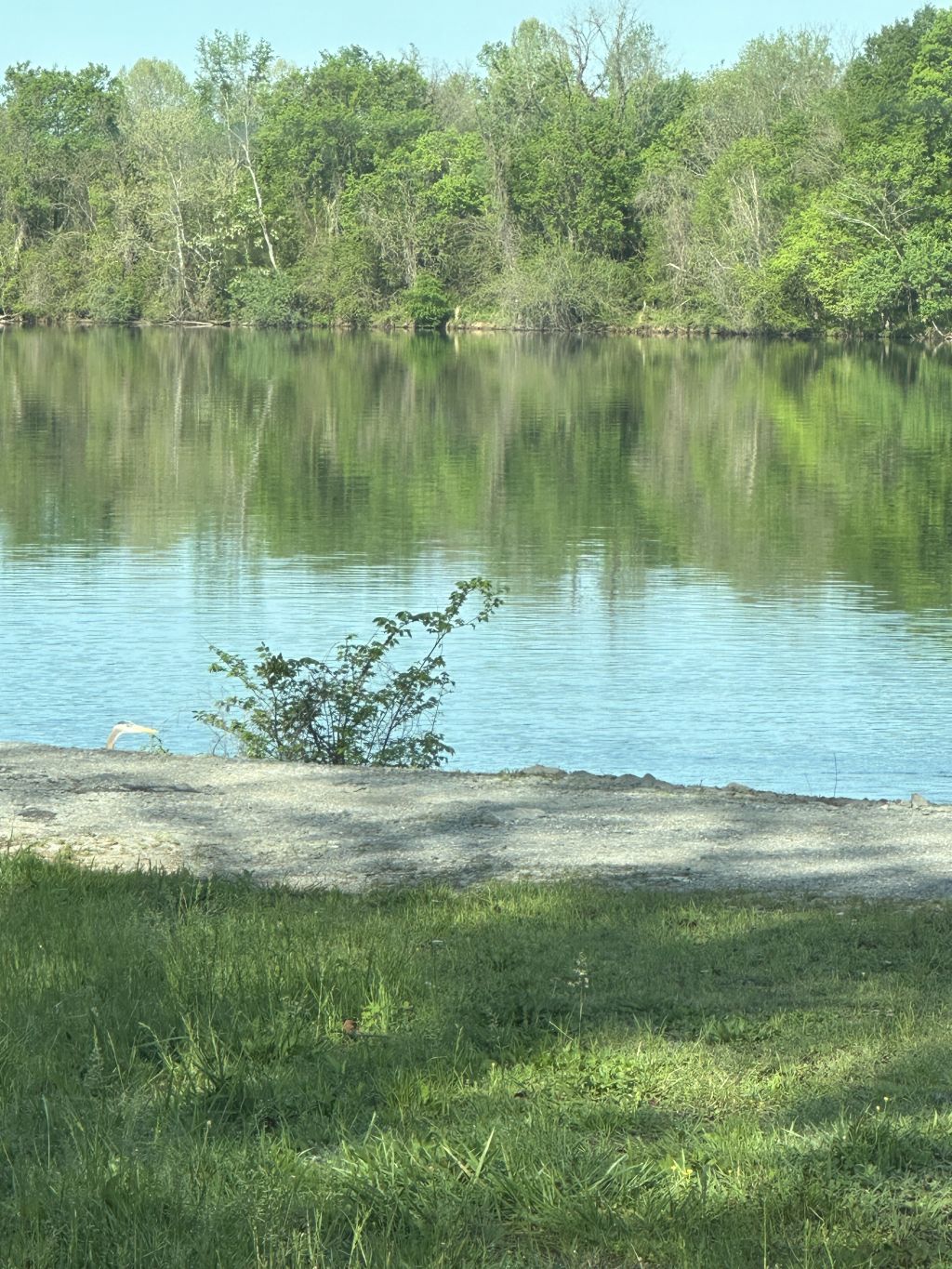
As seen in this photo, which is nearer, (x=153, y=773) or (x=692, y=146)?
(x=153, y=773)

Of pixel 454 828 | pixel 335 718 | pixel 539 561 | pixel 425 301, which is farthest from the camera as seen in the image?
pixel 425 301

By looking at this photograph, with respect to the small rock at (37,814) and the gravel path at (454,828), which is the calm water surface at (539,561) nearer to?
the gravel path at (454,828)

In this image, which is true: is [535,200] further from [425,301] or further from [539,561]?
[539,561]

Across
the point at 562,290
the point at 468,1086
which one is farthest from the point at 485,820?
the point at 562,290

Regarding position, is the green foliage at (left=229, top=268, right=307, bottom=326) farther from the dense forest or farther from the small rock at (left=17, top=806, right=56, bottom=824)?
the small rock at (left=17, top=806, right=56, bottom=824)

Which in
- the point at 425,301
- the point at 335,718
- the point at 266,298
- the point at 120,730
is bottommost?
the point at 120,730

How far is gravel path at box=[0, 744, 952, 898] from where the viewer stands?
28.6ft

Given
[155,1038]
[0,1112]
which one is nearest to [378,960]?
[155,1038]

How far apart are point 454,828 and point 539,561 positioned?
17235 mm

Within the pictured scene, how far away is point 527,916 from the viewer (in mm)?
7500

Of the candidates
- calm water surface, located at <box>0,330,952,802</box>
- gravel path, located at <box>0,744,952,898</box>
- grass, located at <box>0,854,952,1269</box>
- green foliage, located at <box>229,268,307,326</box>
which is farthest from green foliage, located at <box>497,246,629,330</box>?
grass, located at <box>0,854,952,1269</box>

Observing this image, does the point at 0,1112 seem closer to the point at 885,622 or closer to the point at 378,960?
the point at 378,960

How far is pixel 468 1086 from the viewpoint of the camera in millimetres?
5262

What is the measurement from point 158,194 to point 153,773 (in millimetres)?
105302
